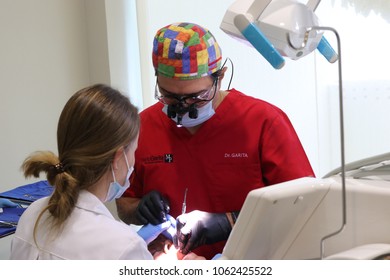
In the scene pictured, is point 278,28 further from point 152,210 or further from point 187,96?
point 152,210

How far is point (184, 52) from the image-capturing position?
4.83ft

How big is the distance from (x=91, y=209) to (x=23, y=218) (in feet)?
0.61

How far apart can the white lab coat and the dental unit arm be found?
1.69ft

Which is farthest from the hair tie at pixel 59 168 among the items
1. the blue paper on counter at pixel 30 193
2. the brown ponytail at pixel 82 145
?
the blue paper on counter at pixel 30 193

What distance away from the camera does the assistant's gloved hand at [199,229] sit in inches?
56.3

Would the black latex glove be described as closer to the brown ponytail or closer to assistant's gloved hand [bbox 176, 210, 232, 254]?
assistant's gloved hand [bbox 176, 210, 232, 254]

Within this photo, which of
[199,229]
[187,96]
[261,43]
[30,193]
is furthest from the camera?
[30,193]

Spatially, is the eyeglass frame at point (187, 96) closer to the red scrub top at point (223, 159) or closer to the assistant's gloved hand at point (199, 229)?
the red scrub top at point (223, 159)

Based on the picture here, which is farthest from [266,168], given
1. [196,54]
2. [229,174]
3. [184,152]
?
[196,54]

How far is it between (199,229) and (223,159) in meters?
0.26

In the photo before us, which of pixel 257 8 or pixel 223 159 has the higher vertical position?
pixel 257 8

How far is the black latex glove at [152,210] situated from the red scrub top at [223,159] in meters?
0.08

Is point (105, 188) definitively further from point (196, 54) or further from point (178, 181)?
point (196, 54)

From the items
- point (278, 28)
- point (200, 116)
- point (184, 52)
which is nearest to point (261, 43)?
point (278, 28)
